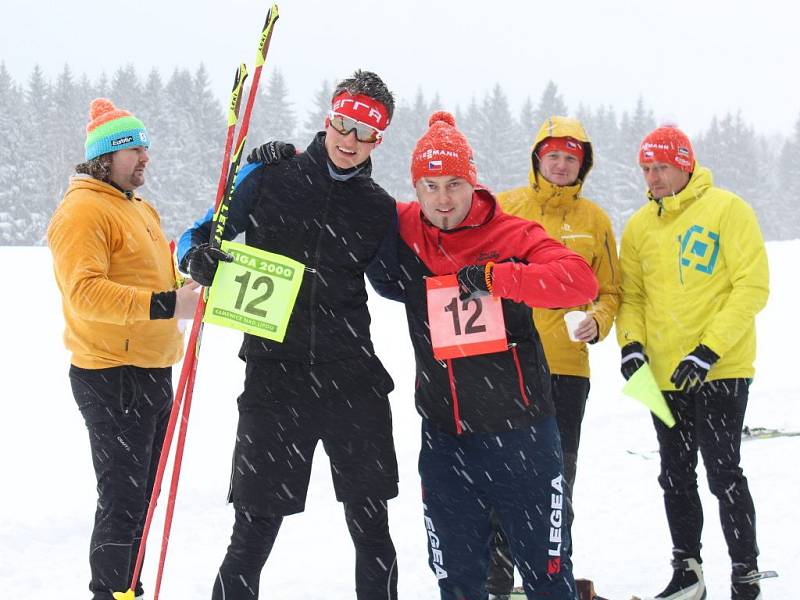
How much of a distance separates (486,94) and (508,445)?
189ft

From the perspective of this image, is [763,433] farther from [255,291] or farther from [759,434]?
[255,291]

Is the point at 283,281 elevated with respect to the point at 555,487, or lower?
elevated

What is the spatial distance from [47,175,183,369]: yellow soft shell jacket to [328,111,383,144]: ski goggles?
1.10m

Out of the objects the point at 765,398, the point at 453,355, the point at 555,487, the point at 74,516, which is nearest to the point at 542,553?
the point at 555,487

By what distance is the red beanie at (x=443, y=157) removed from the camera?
3.23 m

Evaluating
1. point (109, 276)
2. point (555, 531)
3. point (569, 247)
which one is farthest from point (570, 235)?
point (109, 276)

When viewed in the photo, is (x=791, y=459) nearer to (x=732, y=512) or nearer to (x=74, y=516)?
(x=732, y=512)

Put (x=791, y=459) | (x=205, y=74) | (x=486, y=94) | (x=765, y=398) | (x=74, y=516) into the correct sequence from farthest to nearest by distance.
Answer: (x=486, y=94) → (x=205, y=74) → (x=765, y=398) → (x=791, y=459) → (x=74, y=516)

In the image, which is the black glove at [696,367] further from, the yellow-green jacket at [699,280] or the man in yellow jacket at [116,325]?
the man in yellow jacket at [116,325]

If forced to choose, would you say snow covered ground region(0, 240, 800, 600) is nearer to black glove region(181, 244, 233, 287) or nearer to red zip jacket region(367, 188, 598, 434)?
red zip jacket region(367, 188, 598, 434)

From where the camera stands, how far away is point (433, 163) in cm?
323

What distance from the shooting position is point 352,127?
327 centimetres

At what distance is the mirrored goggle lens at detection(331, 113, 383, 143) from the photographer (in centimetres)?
326

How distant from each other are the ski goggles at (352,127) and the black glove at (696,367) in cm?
182
